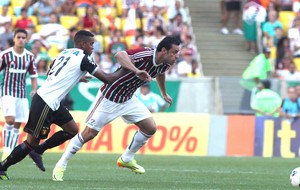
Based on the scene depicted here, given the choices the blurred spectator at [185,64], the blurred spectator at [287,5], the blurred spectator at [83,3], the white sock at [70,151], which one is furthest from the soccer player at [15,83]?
the blurred spectator at [287,5]

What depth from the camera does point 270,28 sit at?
2875 cm

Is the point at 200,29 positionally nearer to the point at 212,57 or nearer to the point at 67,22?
the point at 212,57

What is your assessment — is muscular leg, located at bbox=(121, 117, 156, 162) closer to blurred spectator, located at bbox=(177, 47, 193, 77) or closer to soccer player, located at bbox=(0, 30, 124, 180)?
soccer player, located at bbox=(0, 30, 124, 180)

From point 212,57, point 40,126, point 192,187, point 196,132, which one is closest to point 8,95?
point 40,126

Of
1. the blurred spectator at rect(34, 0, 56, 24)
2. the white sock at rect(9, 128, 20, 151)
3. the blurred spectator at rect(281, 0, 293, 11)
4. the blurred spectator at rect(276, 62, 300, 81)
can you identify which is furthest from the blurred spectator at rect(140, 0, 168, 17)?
the white sock at rect(9, 128, 20, 151)

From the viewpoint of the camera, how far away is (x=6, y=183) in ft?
41.4

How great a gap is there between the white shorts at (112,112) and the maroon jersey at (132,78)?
0.09 meters

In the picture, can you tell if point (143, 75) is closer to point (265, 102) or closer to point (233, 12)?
point (265, 102)

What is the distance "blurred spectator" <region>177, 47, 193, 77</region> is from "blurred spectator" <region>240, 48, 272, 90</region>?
1.62 metres

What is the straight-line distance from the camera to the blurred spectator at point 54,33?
25969 millimetres

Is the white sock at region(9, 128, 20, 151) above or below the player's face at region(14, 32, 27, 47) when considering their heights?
below

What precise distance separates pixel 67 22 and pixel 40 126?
14.2 m

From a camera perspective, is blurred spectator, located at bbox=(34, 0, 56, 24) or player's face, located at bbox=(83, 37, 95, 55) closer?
player's face, located at bbox=(83, 37, 95, 55)

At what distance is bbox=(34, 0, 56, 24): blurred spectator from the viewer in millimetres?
26953
